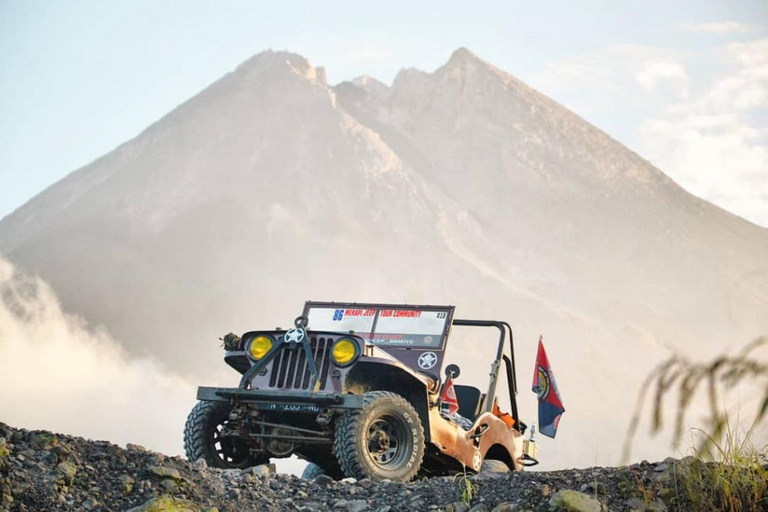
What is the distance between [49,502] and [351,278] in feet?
219

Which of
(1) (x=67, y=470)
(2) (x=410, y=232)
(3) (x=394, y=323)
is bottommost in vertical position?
(1) (x=67, y=470)

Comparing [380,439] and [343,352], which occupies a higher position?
[343,352]

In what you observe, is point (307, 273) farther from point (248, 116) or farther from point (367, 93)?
point (367, 93)

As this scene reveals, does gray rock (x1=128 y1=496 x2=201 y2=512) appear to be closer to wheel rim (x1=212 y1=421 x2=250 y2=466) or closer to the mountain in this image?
wheel rim (x1=212 y1=421 x2=250 y2=466)

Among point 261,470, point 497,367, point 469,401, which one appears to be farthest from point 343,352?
point 469,401

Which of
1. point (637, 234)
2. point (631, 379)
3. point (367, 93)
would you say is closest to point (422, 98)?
point (367, 93)

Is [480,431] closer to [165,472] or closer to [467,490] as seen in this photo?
[467,490]

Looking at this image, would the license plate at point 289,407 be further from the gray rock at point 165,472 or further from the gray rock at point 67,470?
the gray rock at point 67,470

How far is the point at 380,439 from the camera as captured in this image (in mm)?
9352

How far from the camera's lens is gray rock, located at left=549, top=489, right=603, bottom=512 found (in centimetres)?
647

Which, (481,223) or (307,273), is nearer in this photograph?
(307,273)

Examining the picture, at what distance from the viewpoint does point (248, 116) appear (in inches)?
3649

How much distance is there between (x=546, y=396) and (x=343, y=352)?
149 inches

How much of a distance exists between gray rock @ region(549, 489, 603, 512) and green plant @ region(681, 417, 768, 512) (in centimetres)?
56
